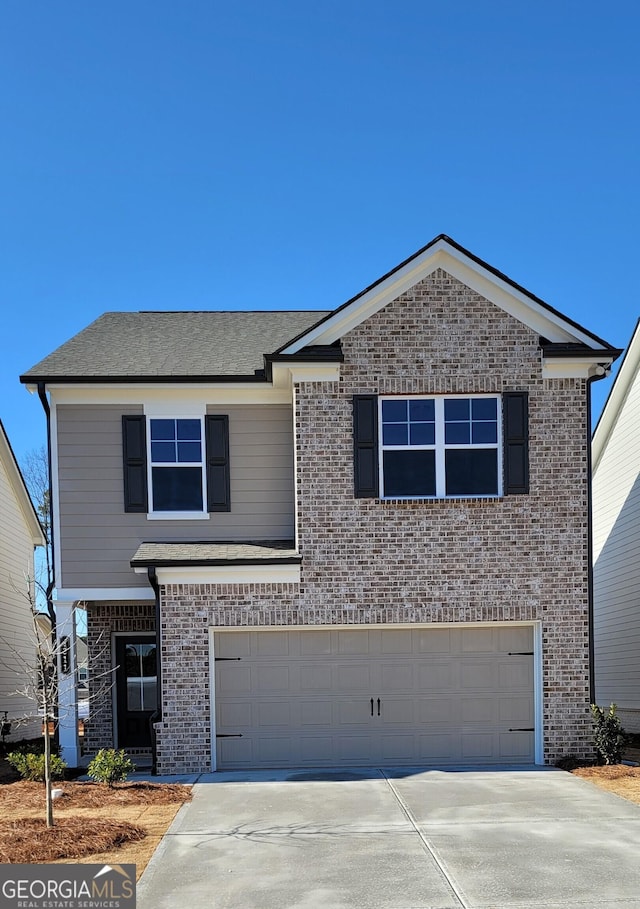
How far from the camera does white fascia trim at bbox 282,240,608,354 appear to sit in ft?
41.3

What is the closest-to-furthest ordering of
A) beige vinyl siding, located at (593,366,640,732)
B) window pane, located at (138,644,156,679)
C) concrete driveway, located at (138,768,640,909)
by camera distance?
concrete driveway, located at (138,768,640,909), window pane, located at (138,644,156,679), beige vinyl siding, located at (593,366,640,732)

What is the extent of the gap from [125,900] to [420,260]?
921cm

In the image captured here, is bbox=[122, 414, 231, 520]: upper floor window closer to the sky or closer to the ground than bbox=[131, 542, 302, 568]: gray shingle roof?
closer to the sky

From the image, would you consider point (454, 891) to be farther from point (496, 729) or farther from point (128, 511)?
point (128, 511)

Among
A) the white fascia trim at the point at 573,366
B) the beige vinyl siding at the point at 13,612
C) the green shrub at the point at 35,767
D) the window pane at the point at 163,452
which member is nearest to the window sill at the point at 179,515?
the window pane at the point at 163,452

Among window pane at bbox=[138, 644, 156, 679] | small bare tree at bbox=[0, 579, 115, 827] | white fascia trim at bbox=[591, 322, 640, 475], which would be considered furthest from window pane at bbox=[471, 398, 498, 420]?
window pane at bbox=[138, 644, 156, 679]

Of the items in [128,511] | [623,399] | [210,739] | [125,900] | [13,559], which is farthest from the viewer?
[13,559]

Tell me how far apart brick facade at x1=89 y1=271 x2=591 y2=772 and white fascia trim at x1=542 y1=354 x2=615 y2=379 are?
0.13m

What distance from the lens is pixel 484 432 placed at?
41.7 feet

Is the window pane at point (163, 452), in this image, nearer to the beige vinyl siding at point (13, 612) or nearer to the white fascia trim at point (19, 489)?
the beige vinyl siding at point (13, 612)

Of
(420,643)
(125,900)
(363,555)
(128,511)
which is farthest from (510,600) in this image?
(125,900)

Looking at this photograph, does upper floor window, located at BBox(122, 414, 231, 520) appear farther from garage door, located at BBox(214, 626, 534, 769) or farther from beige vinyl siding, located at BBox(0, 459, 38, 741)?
beige vinyl siding, located at BBox(0, 459, 38, 741)

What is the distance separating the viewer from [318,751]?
12648mm

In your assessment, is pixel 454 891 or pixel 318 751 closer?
pixel 454 891
